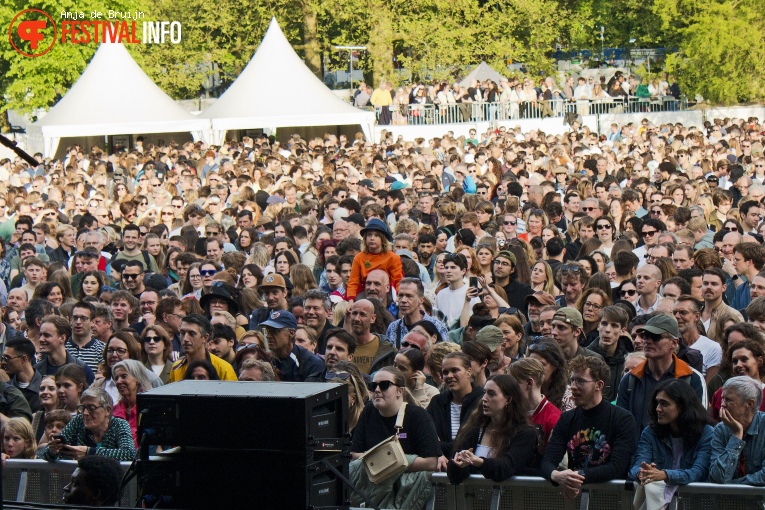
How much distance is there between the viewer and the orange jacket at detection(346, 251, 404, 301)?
11.7m

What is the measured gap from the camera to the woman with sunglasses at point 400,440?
6961 mm

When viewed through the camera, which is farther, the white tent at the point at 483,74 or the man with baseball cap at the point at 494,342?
the white tent at the point at 483,74

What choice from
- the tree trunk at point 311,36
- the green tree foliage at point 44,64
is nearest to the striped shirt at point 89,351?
the green tree foliage at point 44,64

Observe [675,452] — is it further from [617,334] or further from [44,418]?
[44,418]

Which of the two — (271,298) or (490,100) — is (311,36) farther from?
(271,298)

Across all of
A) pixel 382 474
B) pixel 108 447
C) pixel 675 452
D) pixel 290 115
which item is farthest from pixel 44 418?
pixel 290 115

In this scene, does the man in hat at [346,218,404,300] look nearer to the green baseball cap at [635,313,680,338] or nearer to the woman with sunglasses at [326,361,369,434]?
the woman with sunglasses at [326,361,369,434]

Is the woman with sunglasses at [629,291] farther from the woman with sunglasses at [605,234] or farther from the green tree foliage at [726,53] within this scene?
the green tree foliage at [726,53]

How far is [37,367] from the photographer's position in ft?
32.0

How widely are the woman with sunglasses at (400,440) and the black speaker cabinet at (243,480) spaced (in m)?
1.16

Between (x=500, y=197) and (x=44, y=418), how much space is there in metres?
9.91

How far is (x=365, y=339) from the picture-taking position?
31.5ft

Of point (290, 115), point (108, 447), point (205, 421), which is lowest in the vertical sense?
point (108, 447)

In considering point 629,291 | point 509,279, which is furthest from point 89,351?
point 629,291
